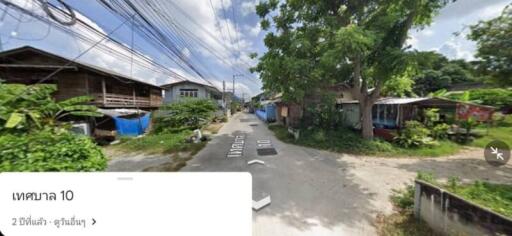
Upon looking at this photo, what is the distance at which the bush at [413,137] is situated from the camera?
908cm

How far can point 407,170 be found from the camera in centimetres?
661

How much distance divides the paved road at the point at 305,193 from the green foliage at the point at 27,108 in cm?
390

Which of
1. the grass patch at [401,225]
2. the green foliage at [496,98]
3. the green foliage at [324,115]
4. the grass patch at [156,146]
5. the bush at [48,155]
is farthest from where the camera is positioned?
the green foliage at [496,98]

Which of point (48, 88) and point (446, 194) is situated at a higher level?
point (48, 88)

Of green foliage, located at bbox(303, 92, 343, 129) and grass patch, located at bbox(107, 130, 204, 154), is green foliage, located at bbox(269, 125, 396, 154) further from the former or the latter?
grass patch, located at bbox(107, 130, 204, 154)

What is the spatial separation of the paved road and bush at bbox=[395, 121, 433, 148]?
11.5ft

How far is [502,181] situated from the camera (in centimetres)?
564

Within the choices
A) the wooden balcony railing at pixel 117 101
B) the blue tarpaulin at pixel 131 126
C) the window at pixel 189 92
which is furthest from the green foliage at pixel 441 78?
the wooden balcony railing at pixel 117 101

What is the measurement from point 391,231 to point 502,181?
475 centimetres

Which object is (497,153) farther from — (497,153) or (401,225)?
(401,225)

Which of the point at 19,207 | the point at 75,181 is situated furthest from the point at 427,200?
the point at 19,207

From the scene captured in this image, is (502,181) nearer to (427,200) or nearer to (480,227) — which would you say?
(427,200)

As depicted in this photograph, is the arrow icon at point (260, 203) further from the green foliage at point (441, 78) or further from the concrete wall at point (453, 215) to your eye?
the green foliage at point (441, 78)

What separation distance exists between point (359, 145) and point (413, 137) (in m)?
2.42
